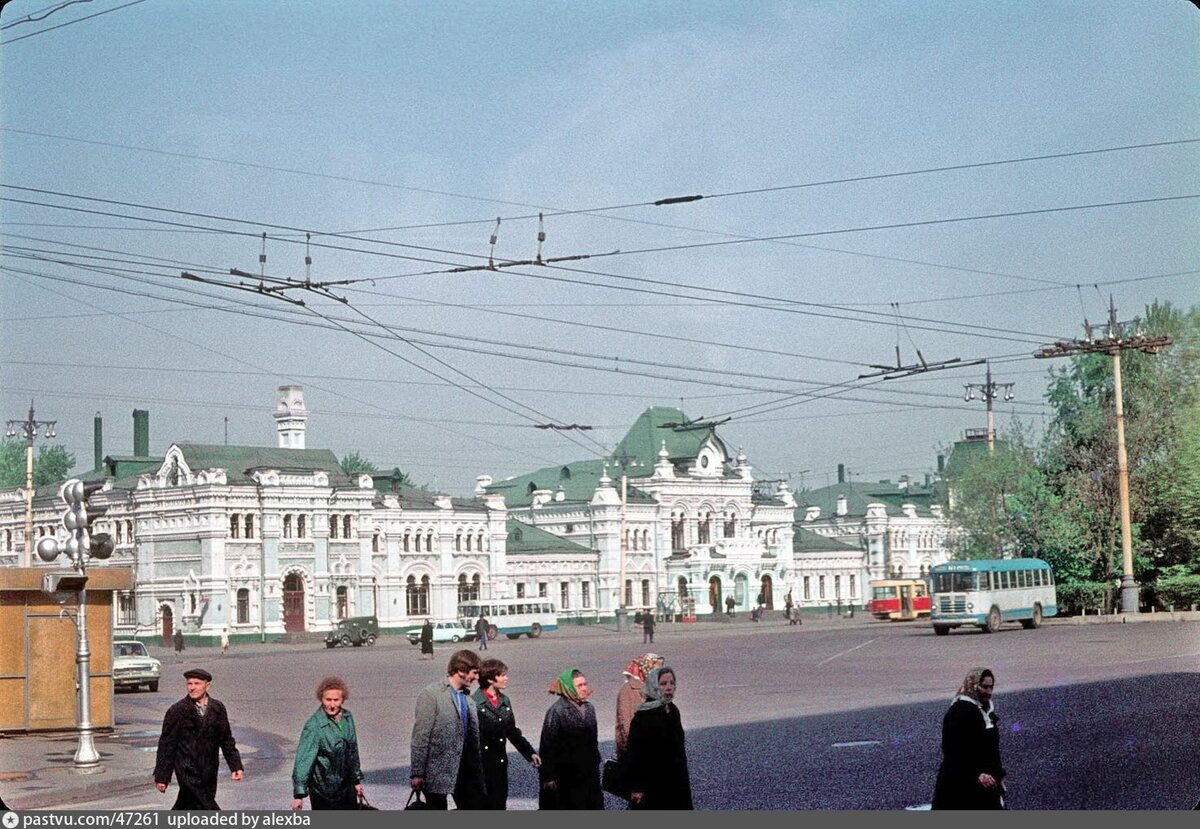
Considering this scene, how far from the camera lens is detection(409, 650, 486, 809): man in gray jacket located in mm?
8828

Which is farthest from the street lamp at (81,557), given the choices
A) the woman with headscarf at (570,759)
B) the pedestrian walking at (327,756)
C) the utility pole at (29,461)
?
the woman with headscarf at (570,759)

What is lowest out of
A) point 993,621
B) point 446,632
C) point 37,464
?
point 993,621

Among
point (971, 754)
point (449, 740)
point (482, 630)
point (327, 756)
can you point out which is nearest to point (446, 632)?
→ point (482, 630)

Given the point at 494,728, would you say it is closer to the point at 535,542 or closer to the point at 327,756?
the point at 327,756

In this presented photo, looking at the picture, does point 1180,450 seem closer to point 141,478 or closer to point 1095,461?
point 1095,461

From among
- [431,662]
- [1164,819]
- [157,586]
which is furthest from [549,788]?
[157,586]

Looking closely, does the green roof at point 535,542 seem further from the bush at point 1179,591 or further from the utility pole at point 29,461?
the bush at point 1179,591

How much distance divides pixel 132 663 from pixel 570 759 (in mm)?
13295

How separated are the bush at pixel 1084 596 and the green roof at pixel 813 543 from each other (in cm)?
807

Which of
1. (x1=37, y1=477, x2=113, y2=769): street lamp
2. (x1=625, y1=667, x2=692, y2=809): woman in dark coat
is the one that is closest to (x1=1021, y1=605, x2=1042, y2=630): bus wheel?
(x1=37, y1=477, x2=113, y2=769): street lamp

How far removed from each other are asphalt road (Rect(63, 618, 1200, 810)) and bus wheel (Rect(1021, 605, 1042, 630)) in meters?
2.87

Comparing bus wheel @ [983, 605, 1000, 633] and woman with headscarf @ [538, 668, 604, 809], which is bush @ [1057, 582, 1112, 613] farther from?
woman with headscarf @ [538, 668, 604, 809]

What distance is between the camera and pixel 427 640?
19922 millimetres

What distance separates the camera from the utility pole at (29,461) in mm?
15581
